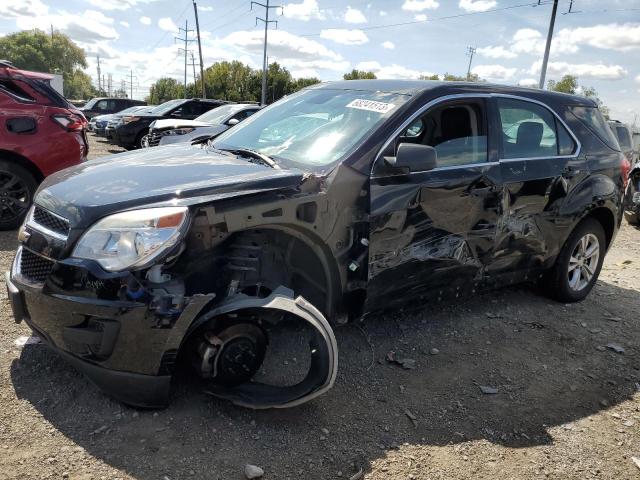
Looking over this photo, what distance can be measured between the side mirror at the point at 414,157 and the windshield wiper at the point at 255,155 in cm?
71

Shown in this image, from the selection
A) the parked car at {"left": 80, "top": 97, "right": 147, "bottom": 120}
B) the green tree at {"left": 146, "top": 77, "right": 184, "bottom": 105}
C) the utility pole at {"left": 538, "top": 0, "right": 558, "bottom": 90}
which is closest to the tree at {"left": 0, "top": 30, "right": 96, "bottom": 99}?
the green tree at {"left": 146, "top": 77, "right": 184, "bottom": 105}

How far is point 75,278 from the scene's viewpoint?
2369mm

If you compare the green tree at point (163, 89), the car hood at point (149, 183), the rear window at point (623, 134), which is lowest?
the car hood at point (149, 183)

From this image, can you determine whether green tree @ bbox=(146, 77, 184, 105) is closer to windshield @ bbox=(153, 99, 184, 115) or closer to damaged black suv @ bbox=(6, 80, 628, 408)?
windshield @ bbox=(153, 99, 184, 115)

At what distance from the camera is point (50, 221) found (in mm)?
2615

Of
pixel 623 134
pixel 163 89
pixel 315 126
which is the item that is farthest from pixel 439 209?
pixel 163 89

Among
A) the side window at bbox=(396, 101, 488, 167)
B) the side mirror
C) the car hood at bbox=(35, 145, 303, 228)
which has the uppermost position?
the side window at bbox=(396, 101, 488, 167)

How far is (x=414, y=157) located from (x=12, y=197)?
492 centimetres

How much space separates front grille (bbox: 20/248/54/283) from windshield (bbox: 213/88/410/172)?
1405mm

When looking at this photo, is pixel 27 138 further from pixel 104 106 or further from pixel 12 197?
pixel 104 106

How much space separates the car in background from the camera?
31.2ft

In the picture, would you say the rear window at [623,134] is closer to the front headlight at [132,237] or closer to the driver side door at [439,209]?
the driver side door at [439,209]

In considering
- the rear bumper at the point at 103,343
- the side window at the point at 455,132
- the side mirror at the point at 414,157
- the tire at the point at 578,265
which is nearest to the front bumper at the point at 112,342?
the rear bumper at the point at 103,343

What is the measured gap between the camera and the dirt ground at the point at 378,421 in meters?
2.42
